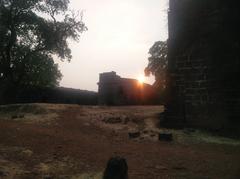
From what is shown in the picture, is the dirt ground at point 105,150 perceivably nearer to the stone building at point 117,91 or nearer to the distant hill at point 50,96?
the distant hill at point 50,96

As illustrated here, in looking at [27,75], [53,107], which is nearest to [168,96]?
[53,107]

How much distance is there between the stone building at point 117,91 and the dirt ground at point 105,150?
52.0 feet

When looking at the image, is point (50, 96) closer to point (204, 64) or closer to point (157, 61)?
point (157, 61)

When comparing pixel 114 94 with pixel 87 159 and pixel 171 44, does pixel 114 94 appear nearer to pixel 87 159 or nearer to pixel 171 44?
pixel 171 44

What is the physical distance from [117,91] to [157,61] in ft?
15.0

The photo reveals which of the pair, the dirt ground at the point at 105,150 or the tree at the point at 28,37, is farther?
the tree at the point at 28,37

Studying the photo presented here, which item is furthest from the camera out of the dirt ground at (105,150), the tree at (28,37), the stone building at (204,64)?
the tree at (28,37)

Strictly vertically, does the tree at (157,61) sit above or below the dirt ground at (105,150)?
above

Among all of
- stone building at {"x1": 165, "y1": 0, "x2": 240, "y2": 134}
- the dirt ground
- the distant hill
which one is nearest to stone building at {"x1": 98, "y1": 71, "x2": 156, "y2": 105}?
the distant hill

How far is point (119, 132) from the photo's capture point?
9516mm

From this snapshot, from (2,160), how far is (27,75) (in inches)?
873

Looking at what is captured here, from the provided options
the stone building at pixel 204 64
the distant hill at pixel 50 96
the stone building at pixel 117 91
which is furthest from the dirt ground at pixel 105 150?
the stone building at pixel 117 91

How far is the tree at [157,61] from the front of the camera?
27720 millimetres

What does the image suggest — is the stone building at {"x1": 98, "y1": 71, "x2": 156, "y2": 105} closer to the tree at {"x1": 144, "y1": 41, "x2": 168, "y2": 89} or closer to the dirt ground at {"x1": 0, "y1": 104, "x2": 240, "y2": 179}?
the tree at {"x1": 144, "y1": 41, "x2": 168, "y2": 89}
